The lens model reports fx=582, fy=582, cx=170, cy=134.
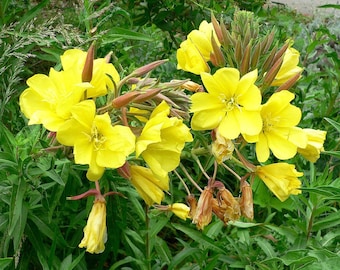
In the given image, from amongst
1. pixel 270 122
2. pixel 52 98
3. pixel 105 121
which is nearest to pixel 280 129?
pixel 270 122

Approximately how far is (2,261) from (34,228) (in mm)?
351

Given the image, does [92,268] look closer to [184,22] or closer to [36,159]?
[36,159]

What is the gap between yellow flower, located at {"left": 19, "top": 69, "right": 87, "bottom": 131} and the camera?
4.53 ft

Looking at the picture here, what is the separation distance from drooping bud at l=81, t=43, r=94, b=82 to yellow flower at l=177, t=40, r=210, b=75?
19.9 inches

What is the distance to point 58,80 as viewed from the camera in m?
1.46

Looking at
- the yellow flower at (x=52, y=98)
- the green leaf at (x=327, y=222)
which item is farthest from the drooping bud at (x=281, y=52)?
the green leaf at (x=327, y=222)

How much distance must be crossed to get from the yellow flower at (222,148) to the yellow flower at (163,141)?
17 cm

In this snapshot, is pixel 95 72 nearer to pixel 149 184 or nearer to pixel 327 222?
pixel 149 184

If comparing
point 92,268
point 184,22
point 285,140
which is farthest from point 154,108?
point 184,22

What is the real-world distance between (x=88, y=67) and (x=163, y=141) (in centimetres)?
26

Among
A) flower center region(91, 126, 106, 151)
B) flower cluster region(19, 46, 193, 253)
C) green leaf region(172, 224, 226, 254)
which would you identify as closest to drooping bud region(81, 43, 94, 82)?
flower cluster region(19, 46, 193, 253)

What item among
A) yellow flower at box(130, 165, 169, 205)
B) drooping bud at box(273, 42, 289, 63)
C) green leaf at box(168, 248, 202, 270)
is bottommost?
green leaf at box(168, 248, 202, 270)

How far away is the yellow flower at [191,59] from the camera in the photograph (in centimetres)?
185

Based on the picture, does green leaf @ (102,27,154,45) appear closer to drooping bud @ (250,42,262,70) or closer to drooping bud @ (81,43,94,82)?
drooping bud @ (250,42,262,70)
